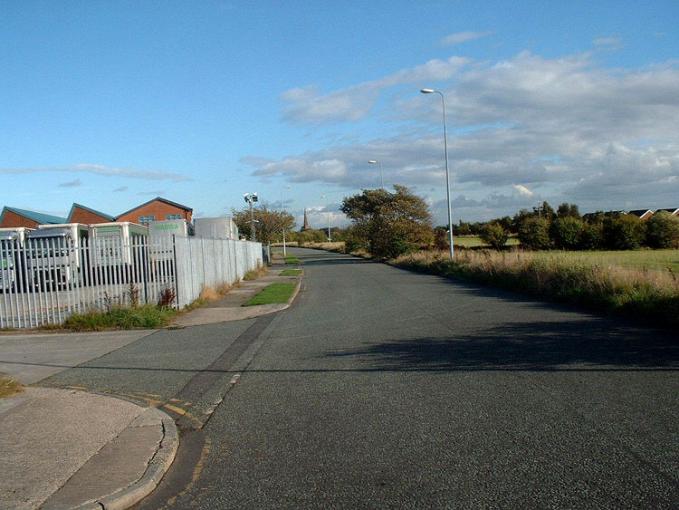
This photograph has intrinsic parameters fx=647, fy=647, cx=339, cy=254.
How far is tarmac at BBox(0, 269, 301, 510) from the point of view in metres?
4.89

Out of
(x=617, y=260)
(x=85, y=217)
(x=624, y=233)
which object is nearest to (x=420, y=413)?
(x=617, y=260)

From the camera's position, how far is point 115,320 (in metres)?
15.4

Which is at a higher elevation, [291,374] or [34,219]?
[34,219]

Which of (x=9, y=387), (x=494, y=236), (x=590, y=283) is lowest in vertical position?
(x=9, y=387)

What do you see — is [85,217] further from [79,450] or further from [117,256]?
[79,450]

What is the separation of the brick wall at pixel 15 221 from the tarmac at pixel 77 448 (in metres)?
47.4

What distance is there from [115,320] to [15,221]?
144 feet

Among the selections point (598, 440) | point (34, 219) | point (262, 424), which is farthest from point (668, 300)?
point (34, 219)

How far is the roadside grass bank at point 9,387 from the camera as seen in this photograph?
26.9 feet

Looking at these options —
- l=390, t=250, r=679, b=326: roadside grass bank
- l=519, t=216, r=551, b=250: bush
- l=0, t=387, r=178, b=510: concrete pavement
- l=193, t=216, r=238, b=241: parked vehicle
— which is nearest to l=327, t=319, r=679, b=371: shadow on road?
l=390, t=250, r=679, b=326: roadside grass bank

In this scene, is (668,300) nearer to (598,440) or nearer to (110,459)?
(598,440)

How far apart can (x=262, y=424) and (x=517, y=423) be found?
2.58m

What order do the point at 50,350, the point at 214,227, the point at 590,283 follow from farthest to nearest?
1. the point at 214,227
2. the point at 590,283
3. the point at 50,350

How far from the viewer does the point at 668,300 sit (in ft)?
44.1
